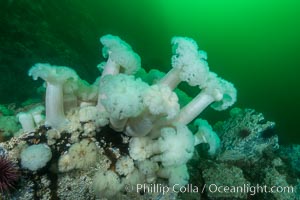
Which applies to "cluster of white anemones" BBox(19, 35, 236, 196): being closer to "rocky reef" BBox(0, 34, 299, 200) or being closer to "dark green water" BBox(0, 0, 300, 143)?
"rocky reef" BBox(0, 34, 299, 200)

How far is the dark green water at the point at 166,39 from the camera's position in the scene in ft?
30.3

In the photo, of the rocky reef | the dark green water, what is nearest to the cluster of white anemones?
the rocky reef

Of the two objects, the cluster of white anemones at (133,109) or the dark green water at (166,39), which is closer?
the cluster of white anemones at (133,109)

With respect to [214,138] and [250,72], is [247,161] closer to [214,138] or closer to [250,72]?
[214,138]

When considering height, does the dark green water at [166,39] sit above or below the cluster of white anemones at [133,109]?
above

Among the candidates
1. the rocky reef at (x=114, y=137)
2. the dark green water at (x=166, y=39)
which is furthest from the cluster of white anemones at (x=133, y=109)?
the dark green water at (x=166, y=39)

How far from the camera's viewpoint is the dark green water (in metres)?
9.23

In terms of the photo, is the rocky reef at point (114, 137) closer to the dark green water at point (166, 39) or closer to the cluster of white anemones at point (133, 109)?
the cluster of white anemones at point (133, 109)

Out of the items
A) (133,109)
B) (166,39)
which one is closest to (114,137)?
(133,109)

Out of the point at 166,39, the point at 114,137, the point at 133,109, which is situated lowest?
the point at 114,137

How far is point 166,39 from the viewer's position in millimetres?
32531

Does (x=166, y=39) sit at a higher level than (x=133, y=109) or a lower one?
higher

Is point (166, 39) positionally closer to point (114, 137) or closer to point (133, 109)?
point (114, 137)

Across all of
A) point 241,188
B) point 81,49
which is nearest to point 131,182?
point 241,188
